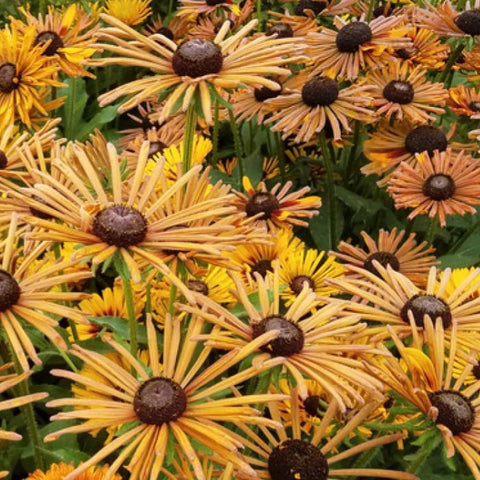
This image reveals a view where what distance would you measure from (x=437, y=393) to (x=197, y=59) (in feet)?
1.84

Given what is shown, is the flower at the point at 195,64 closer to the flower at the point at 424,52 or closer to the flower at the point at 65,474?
the flower at the point at 65,474

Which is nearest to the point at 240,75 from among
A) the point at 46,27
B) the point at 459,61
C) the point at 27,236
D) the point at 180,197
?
the point at 180,197

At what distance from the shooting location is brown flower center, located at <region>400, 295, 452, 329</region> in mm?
1051

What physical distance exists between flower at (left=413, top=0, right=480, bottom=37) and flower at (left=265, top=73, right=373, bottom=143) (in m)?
0.32

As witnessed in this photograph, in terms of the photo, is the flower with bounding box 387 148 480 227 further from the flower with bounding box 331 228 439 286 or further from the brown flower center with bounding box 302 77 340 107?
the brown flower center with bounding box 302 77 340 107

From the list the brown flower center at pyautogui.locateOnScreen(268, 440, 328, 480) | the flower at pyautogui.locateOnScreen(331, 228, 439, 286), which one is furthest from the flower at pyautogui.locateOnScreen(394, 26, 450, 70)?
the brown flower center at pyautogui.locateOnScreen(268, 440, 328, 480)

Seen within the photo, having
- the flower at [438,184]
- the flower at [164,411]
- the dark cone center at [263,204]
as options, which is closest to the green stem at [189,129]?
the flower at [164,411]

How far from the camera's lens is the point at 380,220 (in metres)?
1.91

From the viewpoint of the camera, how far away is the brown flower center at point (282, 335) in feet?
2.95

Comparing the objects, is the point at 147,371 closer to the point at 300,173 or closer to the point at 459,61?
the point at 300,173

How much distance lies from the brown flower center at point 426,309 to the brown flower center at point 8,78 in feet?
3.54

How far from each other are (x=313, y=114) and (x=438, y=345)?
2.99 feet

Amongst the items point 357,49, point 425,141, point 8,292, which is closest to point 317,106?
point 357,49

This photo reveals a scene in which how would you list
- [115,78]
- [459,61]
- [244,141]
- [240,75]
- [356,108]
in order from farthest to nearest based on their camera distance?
[115,78], [459,61], [244,141], [356,108], [240,75]
